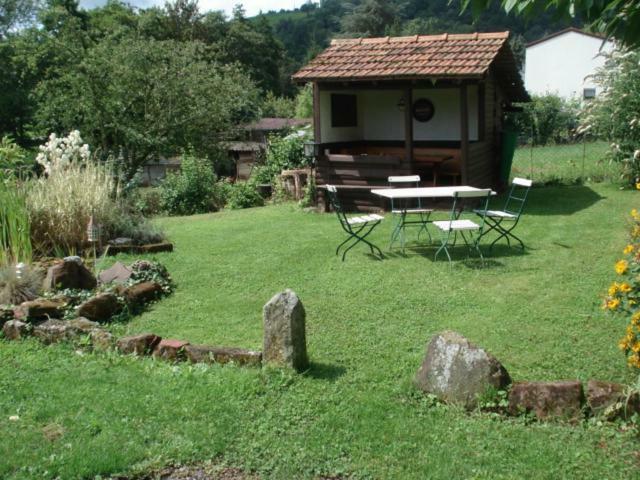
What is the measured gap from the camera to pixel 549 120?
28.2 meters

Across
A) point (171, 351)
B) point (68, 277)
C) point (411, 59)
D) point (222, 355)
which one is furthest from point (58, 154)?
point (411, 59)

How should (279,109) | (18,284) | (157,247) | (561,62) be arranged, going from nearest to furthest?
(18,284) < (157,247) < (279,109) < (561,62)

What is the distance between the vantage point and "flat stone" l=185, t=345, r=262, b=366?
5051mm

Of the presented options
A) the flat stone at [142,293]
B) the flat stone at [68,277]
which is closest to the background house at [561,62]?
the flat stone at [142,293]

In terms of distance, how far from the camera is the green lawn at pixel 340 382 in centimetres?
374

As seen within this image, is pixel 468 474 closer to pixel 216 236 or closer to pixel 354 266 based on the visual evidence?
pixel 354 266

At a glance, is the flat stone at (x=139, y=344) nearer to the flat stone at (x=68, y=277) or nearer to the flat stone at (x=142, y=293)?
the flat stone at (x=142, y=293)

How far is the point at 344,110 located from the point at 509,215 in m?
7.28

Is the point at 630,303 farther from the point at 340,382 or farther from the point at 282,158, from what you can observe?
the point at 282,158

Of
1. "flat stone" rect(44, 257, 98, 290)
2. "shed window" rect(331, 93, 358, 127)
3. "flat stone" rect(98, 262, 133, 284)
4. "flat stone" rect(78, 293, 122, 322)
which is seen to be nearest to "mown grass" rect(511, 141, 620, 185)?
"shed window" rect(331, 93, 358, 127)

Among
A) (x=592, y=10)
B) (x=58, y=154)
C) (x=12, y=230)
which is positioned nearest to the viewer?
(x=592, y=10)

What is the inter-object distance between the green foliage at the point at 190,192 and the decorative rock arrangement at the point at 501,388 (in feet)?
41.1

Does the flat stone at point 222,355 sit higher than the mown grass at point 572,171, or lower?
lower

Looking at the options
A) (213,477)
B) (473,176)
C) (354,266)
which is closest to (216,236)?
(354,266)
